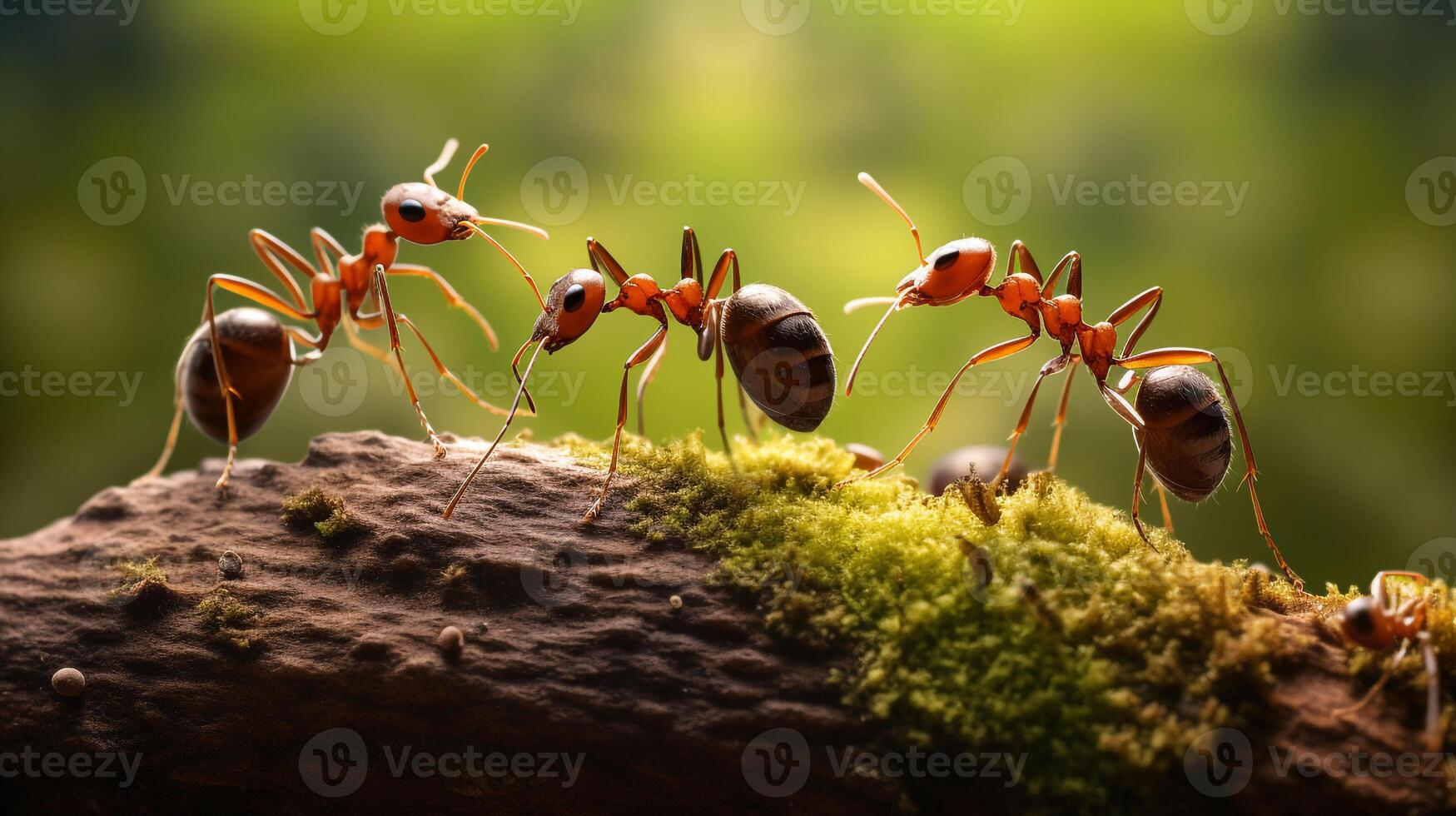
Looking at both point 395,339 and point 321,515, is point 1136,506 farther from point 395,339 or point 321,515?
point 321,515

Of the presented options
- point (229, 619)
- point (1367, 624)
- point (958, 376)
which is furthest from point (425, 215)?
point (1367, 624)

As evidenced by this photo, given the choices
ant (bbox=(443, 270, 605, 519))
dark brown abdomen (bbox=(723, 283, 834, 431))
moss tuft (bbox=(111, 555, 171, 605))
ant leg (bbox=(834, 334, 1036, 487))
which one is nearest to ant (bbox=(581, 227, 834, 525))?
dark brown abdomen (bbox=(723, 283, 834, 431))

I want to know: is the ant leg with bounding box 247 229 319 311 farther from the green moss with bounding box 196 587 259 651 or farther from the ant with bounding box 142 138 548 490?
the green moss with bounding box 196 587 259 651

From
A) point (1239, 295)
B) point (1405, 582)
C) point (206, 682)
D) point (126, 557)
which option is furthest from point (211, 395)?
point (1239, 295)

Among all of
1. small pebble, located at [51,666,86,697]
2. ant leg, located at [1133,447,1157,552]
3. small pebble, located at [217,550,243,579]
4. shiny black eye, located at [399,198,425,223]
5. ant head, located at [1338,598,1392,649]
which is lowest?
small pebble, located at [51,666,86,697]

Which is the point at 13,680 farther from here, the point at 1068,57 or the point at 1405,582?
the point at 1068,57

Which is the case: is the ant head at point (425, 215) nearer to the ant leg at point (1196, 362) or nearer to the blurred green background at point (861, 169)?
the blurred green background at point (861, 169)
